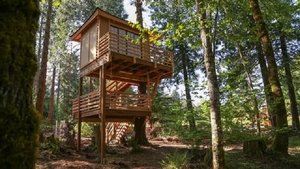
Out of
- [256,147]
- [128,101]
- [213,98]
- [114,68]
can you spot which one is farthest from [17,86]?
[114,68]

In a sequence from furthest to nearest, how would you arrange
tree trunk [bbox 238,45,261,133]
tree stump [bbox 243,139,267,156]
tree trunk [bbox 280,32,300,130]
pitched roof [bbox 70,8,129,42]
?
tree trunk [bbox 280,32,300,130], pitched roof [bbox 70,8,129,42], tree trunk [bbox 238,45,261,133], tree stump [bbox 243,139,267,156]

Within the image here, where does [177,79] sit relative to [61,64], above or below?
below

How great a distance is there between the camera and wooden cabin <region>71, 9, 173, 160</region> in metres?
14.1

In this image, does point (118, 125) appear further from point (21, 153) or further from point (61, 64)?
point (61, 64)

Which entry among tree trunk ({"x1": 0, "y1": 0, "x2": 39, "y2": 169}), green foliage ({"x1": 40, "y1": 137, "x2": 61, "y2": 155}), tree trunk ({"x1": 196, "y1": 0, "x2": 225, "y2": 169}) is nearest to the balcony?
green foliage ({"x1": 40, "y1": 137, "x2": 61, "y2": 155})

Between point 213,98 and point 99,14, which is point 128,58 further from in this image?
point 213,98

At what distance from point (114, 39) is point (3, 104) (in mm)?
13347

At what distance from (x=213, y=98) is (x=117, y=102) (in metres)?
6.76

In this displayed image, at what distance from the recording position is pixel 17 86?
1644mm

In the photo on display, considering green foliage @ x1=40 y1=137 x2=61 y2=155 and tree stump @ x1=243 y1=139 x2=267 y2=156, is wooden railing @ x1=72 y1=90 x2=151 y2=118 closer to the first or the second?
green foliage @ x1=40 y1=137 x2=61 y2=155

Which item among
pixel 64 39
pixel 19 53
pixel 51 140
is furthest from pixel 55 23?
pixel 19 53

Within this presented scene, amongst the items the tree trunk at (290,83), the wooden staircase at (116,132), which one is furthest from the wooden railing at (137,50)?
the tree trunk at (290,83)

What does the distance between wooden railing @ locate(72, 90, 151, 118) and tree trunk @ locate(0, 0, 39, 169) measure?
1231cm

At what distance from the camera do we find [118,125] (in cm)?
1900
